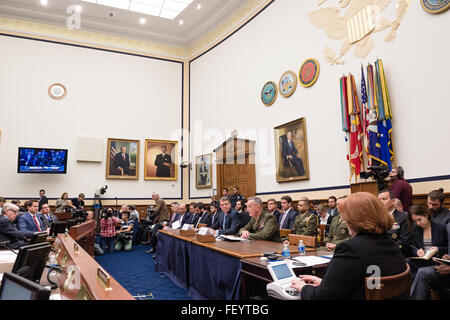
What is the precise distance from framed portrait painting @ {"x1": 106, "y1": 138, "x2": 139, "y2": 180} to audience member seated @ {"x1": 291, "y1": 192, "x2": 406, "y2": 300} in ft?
36.4

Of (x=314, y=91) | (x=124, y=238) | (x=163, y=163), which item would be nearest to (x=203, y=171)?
(x=163, y=163)

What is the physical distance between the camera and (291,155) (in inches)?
322

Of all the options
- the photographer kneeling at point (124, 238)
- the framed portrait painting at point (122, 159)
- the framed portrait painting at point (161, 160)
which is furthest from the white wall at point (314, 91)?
the photographer kneeling at point (124, 238)

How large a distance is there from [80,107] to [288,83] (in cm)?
780

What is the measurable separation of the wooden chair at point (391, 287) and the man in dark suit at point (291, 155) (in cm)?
623

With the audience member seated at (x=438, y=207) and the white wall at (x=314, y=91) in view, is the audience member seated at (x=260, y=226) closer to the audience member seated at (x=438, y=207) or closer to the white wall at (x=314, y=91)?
the audience member seated at (x=438, y=207)

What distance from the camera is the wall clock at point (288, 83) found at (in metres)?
8.27

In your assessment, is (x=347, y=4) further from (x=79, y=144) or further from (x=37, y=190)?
(x=37, y=190)

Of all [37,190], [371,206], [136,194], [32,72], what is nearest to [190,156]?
[136,194]

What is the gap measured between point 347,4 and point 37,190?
10733 millimetres

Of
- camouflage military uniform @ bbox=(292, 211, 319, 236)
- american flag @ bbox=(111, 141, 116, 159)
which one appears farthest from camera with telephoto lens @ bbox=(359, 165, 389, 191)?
american flag @ bbox=(111, 141, 116, 159)

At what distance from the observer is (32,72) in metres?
11.3

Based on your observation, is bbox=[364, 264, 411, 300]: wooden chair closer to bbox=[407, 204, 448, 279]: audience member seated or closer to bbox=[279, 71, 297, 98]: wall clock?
bbox=[407, 204, 448, 279]: audience member seated

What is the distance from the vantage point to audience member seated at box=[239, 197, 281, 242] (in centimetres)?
440
